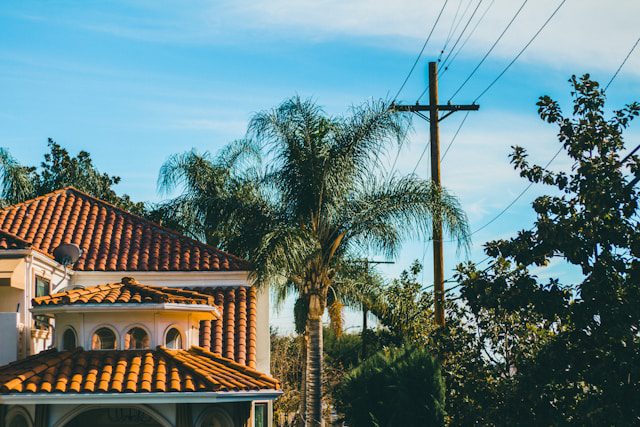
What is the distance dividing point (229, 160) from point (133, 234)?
941cm

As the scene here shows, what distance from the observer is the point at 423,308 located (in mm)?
28922

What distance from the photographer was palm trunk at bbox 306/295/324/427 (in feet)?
93.4

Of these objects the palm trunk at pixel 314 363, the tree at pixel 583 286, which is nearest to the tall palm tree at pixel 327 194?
the palm trunk at pixel 314 363

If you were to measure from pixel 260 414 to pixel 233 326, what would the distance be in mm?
2564

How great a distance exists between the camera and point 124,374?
2136 cm

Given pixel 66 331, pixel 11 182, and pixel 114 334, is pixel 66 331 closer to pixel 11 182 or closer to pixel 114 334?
pixel 114 334

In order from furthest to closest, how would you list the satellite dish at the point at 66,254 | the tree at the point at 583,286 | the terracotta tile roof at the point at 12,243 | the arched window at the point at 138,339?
the satellite dish at the point at 66,254, the terracotta tile roof at the point at 12,243, the arched window at the point at 138,339, the tree at the point at 583,286

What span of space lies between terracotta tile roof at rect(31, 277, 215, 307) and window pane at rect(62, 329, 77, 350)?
963 millimetres

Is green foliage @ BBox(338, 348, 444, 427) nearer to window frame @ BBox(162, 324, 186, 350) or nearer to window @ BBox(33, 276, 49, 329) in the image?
window frame @ BBox(162, 324, 186, 350)

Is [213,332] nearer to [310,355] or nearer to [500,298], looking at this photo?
[310,355]

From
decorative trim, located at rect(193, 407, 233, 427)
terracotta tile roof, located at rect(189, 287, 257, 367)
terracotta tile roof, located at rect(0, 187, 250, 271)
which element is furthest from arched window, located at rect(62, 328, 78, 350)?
terracotta tile roof, located at rect(0, 187, 250, 271)

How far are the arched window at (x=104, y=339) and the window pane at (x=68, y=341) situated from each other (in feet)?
1.73

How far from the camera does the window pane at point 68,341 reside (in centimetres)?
2286

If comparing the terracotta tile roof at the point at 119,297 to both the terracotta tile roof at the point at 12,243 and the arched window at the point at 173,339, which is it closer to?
the arched window at the point at 173,339
